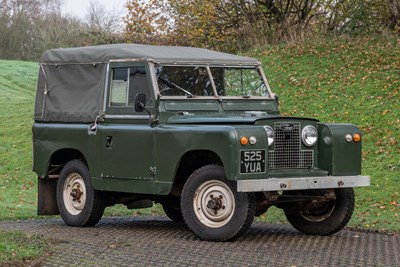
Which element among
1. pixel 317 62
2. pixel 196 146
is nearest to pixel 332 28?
pixel 317 62

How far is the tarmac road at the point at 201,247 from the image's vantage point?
29.1 ft

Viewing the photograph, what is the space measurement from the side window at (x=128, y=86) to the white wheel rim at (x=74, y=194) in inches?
47.0

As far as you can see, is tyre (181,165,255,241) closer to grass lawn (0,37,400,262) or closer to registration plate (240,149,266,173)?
registration plate (240,149,266,173)

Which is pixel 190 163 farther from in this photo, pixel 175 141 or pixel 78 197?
pixel 78 197

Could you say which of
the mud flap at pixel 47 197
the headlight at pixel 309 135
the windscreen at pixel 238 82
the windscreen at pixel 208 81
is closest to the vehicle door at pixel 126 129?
the windscreen at pixel 208 81

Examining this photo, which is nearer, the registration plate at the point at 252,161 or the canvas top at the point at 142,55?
the registration plate at the point at 252,161

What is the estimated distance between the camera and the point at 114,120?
11.8 meters

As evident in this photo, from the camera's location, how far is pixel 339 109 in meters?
23.0

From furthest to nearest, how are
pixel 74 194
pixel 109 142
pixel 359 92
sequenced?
pixel 359 92
pixel 74 194
pixel 109 142

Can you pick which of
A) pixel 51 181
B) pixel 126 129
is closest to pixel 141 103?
pixel 126 129

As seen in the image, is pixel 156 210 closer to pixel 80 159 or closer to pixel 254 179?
pixel 80 159

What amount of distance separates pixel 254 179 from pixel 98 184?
8.44 feet

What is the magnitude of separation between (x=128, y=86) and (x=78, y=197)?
5.56ft

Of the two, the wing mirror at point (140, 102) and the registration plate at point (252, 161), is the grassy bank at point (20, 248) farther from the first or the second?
the registration plate at point (252, 161)
